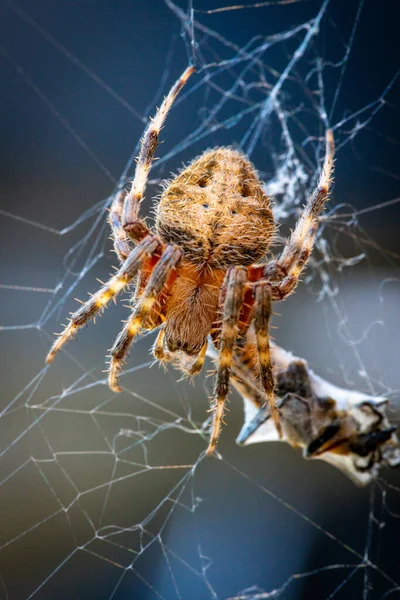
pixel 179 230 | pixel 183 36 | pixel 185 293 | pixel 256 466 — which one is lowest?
pixel 256 466

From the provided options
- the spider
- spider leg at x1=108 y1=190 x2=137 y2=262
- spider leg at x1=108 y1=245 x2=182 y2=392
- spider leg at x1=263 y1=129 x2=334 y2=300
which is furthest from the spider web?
spider leg at x1=263 y1=129 x2=334 y2=300

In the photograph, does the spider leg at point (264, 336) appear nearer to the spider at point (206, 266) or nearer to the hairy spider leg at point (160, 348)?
the spider at point (206, 266)

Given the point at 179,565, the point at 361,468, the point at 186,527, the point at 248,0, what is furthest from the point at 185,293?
the point at 248,0

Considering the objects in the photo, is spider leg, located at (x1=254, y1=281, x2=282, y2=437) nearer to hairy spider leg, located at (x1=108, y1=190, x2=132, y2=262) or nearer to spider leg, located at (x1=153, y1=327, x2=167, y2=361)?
spider leg, located at (x1=153, y1=327, x2=167, y2=361)

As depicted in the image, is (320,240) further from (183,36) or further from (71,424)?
(71,424)

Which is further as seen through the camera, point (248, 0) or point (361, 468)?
point (248, 0)

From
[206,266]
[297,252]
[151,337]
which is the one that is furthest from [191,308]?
[151,337]

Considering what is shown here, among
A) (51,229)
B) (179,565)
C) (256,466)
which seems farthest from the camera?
(51,229)
